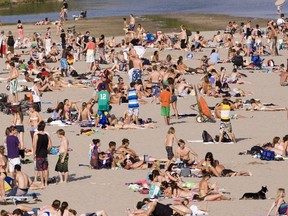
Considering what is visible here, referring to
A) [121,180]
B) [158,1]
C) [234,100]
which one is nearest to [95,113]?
[234,100]

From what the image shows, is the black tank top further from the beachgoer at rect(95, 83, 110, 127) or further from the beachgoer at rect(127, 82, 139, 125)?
the beachgoer at rect(127, 82, 139, 125)

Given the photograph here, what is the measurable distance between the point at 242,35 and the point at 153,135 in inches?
840

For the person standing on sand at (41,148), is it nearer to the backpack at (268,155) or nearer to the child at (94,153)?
the child at (94,153)

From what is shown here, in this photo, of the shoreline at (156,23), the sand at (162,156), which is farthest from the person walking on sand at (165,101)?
the shoreline at (156,23)

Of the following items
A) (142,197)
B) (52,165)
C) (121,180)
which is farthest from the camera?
(52,165)

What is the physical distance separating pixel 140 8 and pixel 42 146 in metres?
51.4

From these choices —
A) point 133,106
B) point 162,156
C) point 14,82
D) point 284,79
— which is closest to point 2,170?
point 162,156

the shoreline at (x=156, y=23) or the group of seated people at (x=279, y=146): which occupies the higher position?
the shoreline at (x=156, y=23)

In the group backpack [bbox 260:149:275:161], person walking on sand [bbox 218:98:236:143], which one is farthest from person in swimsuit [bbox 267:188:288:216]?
person walking on sand [bbox 218:98:236:143]

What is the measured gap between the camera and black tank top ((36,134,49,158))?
17.3 metres

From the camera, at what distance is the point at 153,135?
74.8 feet

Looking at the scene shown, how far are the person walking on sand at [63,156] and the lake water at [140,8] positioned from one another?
39.5m

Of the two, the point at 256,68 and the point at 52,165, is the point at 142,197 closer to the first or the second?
the point at 52,165

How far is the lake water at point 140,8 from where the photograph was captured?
61781 mm
